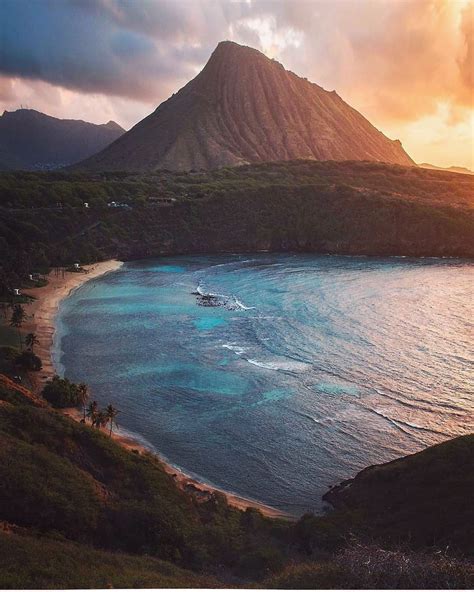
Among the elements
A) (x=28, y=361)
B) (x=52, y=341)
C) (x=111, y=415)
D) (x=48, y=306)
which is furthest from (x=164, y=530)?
(x=48, y=306)

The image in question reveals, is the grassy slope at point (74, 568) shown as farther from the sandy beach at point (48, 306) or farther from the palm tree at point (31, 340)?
the palm tree at point (31, 340)

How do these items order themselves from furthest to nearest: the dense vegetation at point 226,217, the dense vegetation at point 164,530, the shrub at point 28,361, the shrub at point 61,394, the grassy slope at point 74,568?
the dense vegetation at point 226,217, the shrub at point 28,361, the shrub at point 61,394, the dense vegetation at point 164,530, the grassy slope at point 74,568

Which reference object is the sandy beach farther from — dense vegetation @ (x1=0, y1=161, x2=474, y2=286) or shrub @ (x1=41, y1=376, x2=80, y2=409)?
dense vegetation @ (x1=0, y1=161, x2=474, y2=286)

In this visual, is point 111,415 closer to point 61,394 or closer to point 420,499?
point 61,394

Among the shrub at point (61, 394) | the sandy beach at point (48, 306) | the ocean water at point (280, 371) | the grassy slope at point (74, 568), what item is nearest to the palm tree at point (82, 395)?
the shrub at point (61, 394)

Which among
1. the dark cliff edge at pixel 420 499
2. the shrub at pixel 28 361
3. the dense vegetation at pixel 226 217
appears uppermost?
the dense vegetation at pixel 226 217

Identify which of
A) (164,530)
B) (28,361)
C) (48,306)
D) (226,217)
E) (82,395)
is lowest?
(164,530)

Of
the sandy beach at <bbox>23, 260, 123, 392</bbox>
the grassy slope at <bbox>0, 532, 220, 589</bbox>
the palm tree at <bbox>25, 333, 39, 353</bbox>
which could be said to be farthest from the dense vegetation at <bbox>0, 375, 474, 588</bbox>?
the palm tree at <bbox>25, 333, 39, 353</bbox>
